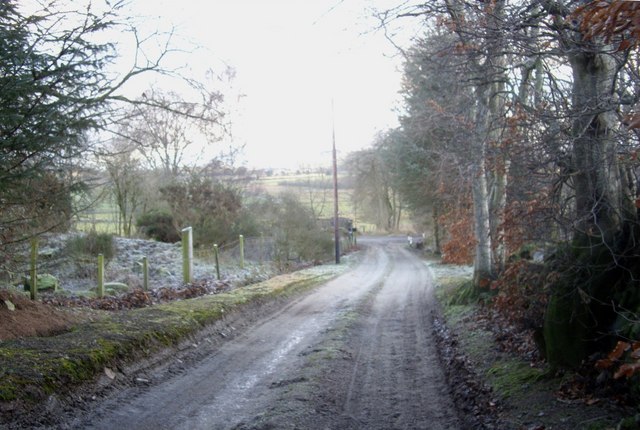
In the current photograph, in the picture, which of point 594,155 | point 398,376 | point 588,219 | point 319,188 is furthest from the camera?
point 319,188

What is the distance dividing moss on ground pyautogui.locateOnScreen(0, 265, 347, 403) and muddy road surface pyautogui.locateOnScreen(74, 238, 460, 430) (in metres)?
0.56

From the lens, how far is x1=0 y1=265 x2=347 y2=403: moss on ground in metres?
6.23

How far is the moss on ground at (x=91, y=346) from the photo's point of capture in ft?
20.4

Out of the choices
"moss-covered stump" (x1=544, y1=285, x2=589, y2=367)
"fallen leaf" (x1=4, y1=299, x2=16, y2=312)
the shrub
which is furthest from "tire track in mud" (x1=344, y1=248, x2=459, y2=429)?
the shrub

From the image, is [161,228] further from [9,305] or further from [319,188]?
[319,188]

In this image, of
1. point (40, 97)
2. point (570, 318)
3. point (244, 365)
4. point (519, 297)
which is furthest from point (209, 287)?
point (570, 318)

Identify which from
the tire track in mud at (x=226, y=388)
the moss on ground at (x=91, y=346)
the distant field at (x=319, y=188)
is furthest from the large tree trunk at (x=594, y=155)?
the distant field at (x=319, y=188)

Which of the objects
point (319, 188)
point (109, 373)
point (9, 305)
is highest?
point (319, 188)

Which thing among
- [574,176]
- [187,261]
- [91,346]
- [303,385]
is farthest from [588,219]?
[187,261]

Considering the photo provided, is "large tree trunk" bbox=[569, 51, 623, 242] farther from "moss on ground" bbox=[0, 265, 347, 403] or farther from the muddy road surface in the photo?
"moss on ground" bbox=[0, 265, 347, 403]

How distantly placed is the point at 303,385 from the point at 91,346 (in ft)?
9.55

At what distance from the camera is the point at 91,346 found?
25.3 feet

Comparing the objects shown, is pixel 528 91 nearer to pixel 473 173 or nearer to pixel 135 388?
pixel 473 173

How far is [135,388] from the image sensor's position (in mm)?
7207
